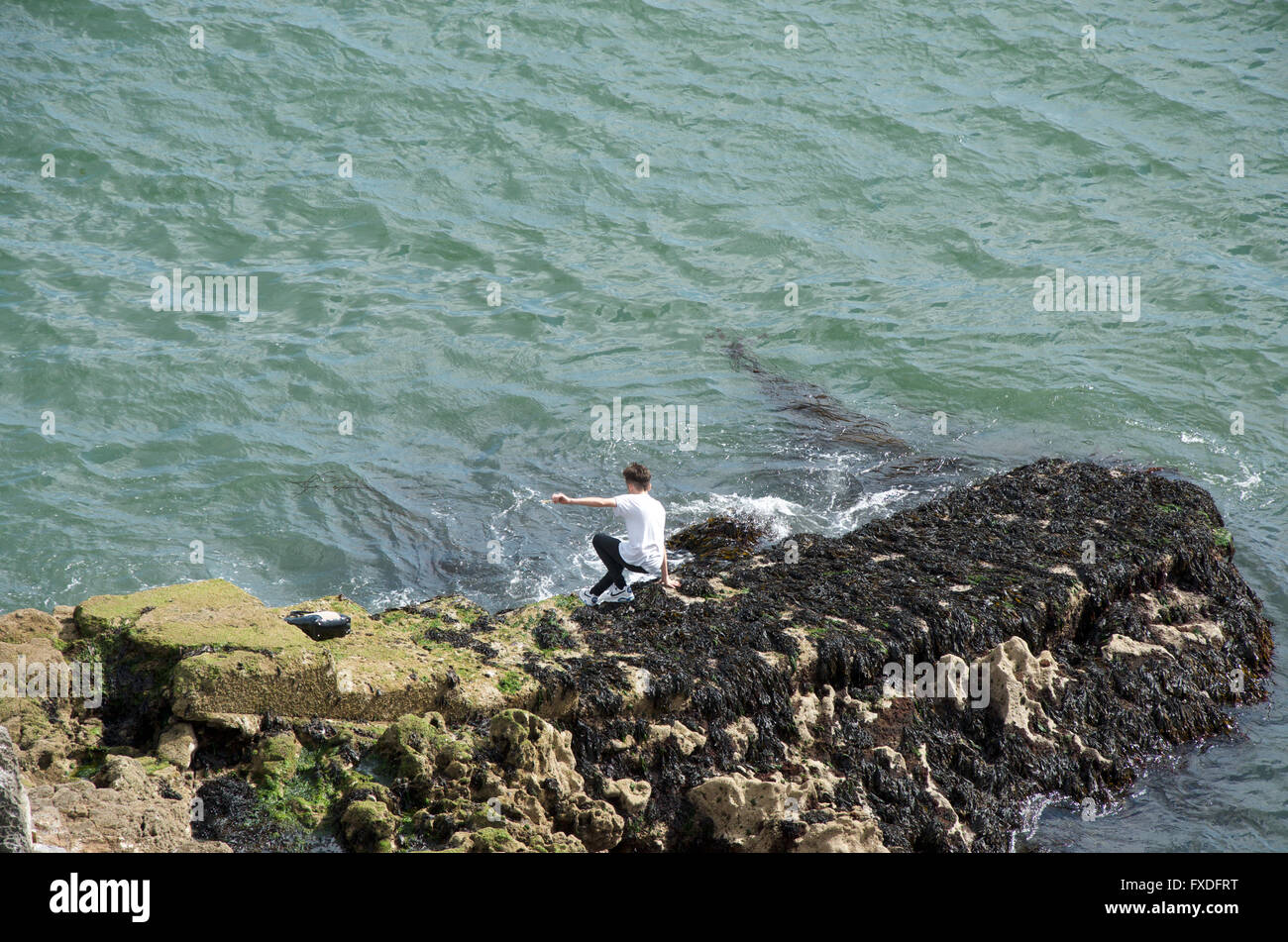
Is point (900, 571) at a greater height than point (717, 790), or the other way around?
point (900, 571)

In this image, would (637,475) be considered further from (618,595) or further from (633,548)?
(618,595)

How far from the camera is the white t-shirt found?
10.5 meters

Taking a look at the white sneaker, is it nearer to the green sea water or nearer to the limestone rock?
the green sea water

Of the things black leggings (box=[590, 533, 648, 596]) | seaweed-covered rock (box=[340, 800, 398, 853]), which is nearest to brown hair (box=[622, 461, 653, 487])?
black leggings (box=[590, 533, 648, 596])

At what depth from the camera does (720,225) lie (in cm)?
1922

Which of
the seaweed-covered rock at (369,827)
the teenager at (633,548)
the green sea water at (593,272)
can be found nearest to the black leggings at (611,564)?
the teenager at (633,548)

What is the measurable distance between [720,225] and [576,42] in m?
6.34

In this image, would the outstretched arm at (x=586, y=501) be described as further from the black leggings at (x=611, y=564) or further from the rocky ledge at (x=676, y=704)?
the rocky ledge at (x=676, y=704)

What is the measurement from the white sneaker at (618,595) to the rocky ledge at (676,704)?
0.11 meters

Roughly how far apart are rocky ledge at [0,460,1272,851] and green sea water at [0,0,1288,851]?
3.03ft

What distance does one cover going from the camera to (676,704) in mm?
8836

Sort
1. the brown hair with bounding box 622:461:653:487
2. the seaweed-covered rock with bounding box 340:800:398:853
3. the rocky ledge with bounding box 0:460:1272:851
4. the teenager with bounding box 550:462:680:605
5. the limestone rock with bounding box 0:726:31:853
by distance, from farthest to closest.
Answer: the brown hair with bounding box 622:461:653:487 → the teenager with bounding box 550:462:680:605 → the rocky ledge with bounding box 0:460:1272:851 → the seaweed-covered rock with bounding box 340:800:398:853 → the limestone rock with bounding box 0:726:31:853
